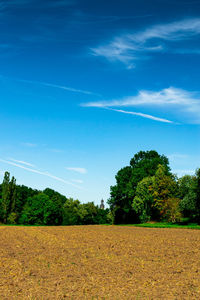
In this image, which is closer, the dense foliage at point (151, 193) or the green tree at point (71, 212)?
the dense foliage at point (151, 193)

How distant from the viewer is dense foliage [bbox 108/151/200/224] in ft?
216

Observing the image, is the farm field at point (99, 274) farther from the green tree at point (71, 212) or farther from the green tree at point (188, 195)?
the green tree at point (71, 212)

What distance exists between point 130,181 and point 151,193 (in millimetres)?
9061

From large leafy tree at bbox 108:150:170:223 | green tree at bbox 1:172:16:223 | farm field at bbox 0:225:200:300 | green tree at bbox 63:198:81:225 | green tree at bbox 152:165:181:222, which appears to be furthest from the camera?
green tree at bbox 63:198:81:225

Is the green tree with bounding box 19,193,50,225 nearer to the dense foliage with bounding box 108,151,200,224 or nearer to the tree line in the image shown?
the tree line

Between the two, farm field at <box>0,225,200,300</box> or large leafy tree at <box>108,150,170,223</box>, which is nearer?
farm field at <box>0,225,200,300</box>

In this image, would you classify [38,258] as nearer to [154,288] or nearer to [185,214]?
[154,288]

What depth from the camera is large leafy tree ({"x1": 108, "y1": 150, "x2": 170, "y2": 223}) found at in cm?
7912

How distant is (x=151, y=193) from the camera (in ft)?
239

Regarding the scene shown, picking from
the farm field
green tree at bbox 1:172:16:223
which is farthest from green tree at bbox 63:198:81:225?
the farm field

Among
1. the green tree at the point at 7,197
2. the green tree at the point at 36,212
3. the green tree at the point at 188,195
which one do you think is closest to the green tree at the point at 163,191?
the green tree at the point at 188,195

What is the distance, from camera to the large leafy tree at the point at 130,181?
79125 millimetres

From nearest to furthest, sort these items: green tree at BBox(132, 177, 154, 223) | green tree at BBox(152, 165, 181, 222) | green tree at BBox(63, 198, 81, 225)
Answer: green tree at BBox(152, 165, 181, 222) < green tree at BBox(132, 177, 154, 223) < green tree at BBox(63, 198, 81, 225)

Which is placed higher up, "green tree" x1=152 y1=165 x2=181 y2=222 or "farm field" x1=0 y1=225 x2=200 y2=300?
"green tree" x1=152 y1=165 x2=181 y2=222
